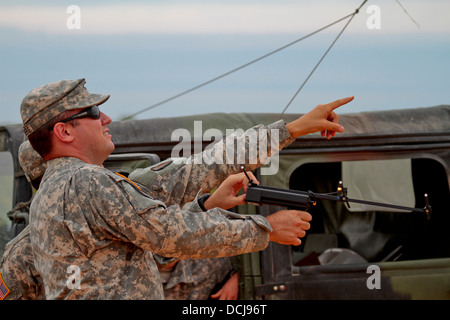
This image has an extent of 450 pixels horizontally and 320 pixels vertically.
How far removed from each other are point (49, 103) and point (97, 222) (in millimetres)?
653

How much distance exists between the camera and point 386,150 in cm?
674

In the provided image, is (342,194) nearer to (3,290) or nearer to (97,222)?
(97,222)

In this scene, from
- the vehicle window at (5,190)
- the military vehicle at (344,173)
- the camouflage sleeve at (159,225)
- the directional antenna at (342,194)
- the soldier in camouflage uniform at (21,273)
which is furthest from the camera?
the military vehicle at (344,173)

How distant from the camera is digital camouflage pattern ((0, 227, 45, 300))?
13.2ft

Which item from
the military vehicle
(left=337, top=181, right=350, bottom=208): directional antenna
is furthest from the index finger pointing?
the military vehicle

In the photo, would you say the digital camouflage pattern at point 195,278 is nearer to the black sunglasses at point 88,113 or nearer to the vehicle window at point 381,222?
the vehicle window at point 381,222

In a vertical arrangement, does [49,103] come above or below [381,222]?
above

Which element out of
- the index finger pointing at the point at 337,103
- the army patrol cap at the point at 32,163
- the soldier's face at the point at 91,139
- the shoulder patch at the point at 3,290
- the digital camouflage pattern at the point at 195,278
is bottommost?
the digital camouflage pattern at the point at 195,278

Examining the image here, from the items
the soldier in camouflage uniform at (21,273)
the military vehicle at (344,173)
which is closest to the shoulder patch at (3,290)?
the soldier in camouflage uniform at (21,273)

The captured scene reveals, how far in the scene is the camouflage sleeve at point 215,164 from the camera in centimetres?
357

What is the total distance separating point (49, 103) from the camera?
332 cm

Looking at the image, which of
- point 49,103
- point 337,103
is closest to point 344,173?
point 337,103
